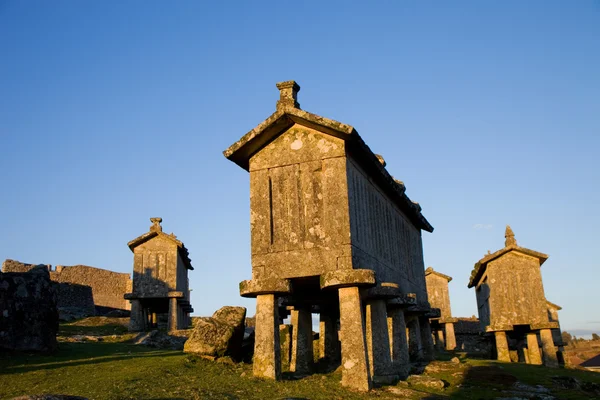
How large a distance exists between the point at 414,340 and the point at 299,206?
389 inches

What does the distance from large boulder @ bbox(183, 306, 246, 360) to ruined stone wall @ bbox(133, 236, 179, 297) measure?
10877mm

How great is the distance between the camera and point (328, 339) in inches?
714

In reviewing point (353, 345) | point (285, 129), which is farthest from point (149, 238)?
point (353, 345)

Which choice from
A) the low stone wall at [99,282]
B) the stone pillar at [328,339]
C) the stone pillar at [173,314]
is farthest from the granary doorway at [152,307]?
the stone pillar at [328,339]

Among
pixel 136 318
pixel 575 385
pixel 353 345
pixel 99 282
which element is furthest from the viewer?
pixel 99 282

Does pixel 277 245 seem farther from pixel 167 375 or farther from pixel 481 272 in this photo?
pixel 481 272

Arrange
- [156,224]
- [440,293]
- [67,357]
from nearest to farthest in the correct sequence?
1. [67,357]
2. [156,224]
3. [440,293]

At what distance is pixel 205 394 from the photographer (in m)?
10.3

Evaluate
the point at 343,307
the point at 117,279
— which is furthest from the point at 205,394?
the point at 117,279

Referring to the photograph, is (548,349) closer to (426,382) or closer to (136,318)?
(426,382)

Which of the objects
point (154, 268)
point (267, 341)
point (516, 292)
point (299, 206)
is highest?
point (154, 268)

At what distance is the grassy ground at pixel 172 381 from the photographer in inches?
405

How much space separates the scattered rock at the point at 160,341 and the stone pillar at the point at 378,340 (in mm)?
7606

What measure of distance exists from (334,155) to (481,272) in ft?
55.9
